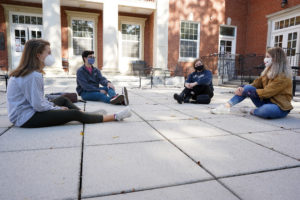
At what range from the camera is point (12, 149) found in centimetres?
192

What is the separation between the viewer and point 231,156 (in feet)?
6.06

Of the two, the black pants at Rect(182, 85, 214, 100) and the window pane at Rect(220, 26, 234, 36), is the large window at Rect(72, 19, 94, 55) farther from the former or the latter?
the black pants at Rect(182, 85, 214, 100)

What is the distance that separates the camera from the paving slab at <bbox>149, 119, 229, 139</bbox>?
2.50 m

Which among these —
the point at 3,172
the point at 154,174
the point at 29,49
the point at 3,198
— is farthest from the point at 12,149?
the point at 154,174

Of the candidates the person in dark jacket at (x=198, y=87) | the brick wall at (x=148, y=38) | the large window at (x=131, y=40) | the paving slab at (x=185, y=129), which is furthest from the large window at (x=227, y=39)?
the paving slab at (x=185, y=129)

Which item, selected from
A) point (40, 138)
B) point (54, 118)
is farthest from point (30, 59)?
point (40, 138)

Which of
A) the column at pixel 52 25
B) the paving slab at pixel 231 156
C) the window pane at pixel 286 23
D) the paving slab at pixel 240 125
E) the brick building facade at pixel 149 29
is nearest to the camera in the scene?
the paving slab at pixel 231 156

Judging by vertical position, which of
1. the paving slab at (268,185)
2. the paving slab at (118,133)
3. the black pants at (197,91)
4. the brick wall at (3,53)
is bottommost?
the paving slab at (268,185)

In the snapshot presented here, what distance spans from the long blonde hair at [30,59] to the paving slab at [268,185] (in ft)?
7.27

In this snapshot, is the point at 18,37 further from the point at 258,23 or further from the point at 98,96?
the point at 258,23

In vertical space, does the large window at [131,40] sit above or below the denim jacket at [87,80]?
above

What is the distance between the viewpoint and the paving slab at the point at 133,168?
4.44ft

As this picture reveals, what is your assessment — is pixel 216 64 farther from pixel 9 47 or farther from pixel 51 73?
pixel 9 47

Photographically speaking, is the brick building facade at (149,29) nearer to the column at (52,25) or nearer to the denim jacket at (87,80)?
the column at (52,25)
